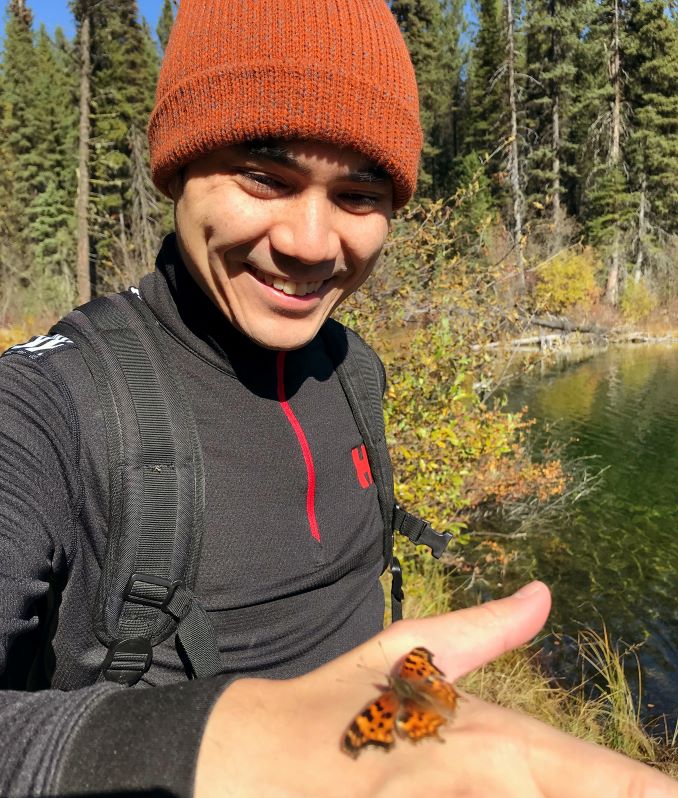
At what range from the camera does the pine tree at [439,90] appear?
3409cm

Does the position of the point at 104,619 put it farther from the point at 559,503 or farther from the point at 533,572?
the point at 559,503

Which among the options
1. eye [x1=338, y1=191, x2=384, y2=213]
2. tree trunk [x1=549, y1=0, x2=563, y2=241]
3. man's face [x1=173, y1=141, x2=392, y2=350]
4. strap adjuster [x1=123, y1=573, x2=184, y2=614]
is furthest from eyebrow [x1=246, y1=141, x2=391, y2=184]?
tree trunk [x1=549, y1=0, x2=563, y2=241]

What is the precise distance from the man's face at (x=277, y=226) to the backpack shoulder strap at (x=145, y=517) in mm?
341

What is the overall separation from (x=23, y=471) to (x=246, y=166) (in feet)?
2.89

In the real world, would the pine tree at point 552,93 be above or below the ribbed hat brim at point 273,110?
above

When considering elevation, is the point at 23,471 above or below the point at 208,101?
below

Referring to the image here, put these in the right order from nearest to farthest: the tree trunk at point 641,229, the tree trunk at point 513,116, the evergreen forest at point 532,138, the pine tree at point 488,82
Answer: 1. the evergreen forest at point 532,138
2. the tree trunk at point 513,116
3. the tree trunk at point 641,229
4. the pine tree at point 488,82

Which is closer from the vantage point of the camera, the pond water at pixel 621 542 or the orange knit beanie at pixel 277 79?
the orange knit beanie at pixel 277 79

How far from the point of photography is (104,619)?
3.97 feet

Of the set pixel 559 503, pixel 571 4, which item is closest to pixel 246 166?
pixel 559 503

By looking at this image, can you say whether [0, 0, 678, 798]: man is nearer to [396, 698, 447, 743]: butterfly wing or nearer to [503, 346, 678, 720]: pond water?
[396, 698, 447, 743]: butterfly wing

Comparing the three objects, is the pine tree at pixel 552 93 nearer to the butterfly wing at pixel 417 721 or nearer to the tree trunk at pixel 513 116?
the tree trunk at pixel 513 116

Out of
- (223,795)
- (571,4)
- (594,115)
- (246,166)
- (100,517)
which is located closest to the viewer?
(223,795)

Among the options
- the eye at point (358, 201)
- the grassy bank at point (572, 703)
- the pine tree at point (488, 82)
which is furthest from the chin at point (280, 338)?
the pine tree at point (488, 82)
